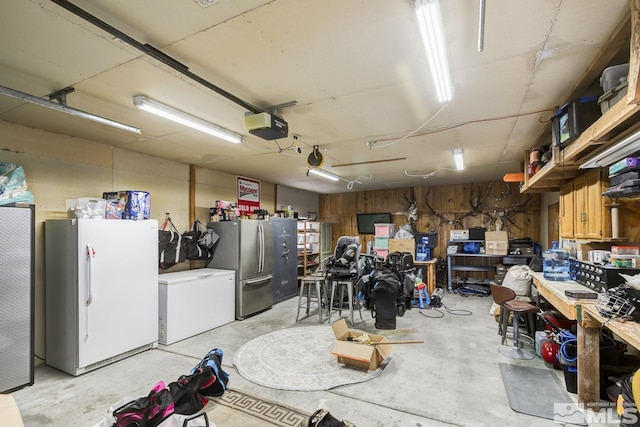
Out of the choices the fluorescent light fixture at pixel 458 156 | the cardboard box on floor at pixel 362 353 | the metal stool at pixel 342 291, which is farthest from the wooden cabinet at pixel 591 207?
the metal stool at pixel 342 291

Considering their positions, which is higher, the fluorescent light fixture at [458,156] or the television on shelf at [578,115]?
the fluorescent light fixture at [458,156]

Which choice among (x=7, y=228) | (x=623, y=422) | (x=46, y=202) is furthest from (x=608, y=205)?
(x=46, y=202)

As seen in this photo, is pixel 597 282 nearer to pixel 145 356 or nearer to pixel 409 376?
pixel 409 376

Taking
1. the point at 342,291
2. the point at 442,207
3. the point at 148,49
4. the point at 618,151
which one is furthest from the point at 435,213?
the point at 148,49

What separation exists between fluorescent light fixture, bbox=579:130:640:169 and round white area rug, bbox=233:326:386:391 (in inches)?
110

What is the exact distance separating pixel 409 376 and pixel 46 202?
456 centimetres

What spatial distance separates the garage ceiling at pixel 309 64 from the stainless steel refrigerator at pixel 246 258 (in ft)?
5.95

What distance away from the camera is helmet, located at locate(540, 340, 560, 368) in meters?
3.15

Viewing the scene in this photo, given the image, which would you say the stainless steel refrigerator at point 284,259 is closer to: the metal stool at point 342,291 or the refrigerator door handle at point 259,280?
the refrigerator door handle at point 259,280

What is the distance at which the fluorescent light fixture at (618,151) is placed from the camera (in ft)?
6.51

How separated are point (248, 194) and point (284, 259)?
1.71 meters

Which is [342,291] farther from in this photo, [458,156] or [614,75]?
[614,75]

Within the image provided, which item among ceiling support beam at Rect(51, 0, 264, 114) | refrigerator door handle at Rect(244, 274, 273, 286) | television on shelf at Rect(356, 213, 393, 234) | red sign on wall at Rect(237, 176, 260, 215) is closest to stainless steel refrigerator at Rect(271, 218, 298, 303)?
refrigerator door handle at Rect(244, 274, 273, 286)

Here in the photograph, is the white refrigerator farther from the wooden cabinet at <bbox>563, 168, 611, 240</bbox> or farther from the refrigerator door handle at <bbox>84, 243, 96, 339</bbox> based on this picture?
the wooden cabinet at <bbox>563, 168, 611, 240</bbox>
